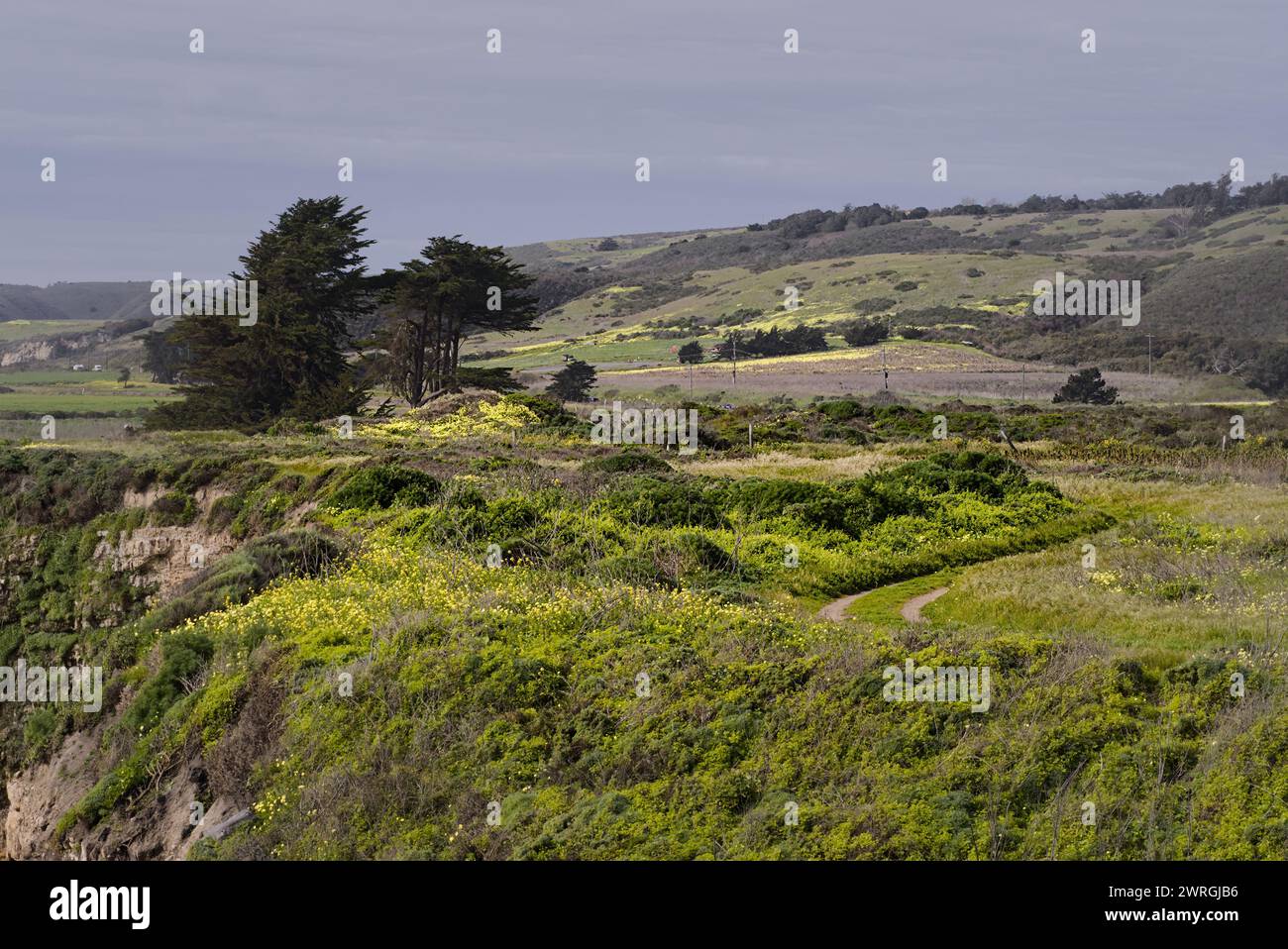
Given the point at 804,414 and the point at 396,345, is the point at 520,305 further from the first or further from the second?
the point at 804,414

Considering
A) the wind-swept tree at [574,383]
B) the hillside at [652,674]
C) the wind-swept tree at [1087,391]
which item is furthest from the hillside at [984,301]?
the hillside at [652,674]

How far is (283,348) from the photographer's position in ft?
162

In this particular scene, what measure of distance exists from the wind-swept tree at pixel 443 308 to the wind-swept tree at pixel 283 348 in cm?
245

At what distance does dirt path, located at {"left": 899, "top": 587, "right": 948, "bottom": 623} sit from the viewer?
59.4 ft

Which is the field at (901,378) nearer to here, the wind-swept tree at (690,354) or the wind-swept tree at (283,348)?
the wind-swept tree at (690,354)

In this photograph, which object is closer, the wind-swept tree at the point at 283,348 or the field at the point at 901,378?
the wind-swept tree at the point at 283,348

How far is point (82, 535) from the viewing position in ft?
91.2

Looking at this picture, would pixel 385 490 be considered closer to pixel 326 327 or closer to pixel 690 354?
pixel 326 327

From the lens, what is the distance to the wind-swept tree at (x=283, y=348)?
49.4m

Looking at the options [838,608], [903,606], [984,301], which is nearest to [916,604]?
[903,606]

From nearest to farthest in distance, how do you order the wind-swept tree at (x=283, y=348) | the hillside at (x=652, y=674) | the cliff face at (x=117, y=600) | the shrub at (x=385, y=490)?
the hillside at (x=652, y=674), the cliff face at (x=117, y=600), the shrub at (x=385, y=490), the wind-swept tree at (x=283, y=348)

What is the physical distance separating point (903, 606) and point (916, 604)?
9.1 inches

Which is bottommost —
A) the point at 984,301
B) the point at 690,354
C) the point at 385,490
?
the point at 385,490

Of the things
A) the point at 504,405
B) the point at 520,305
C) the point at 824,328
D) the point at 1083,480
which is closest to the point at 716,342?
the point at 824,328
